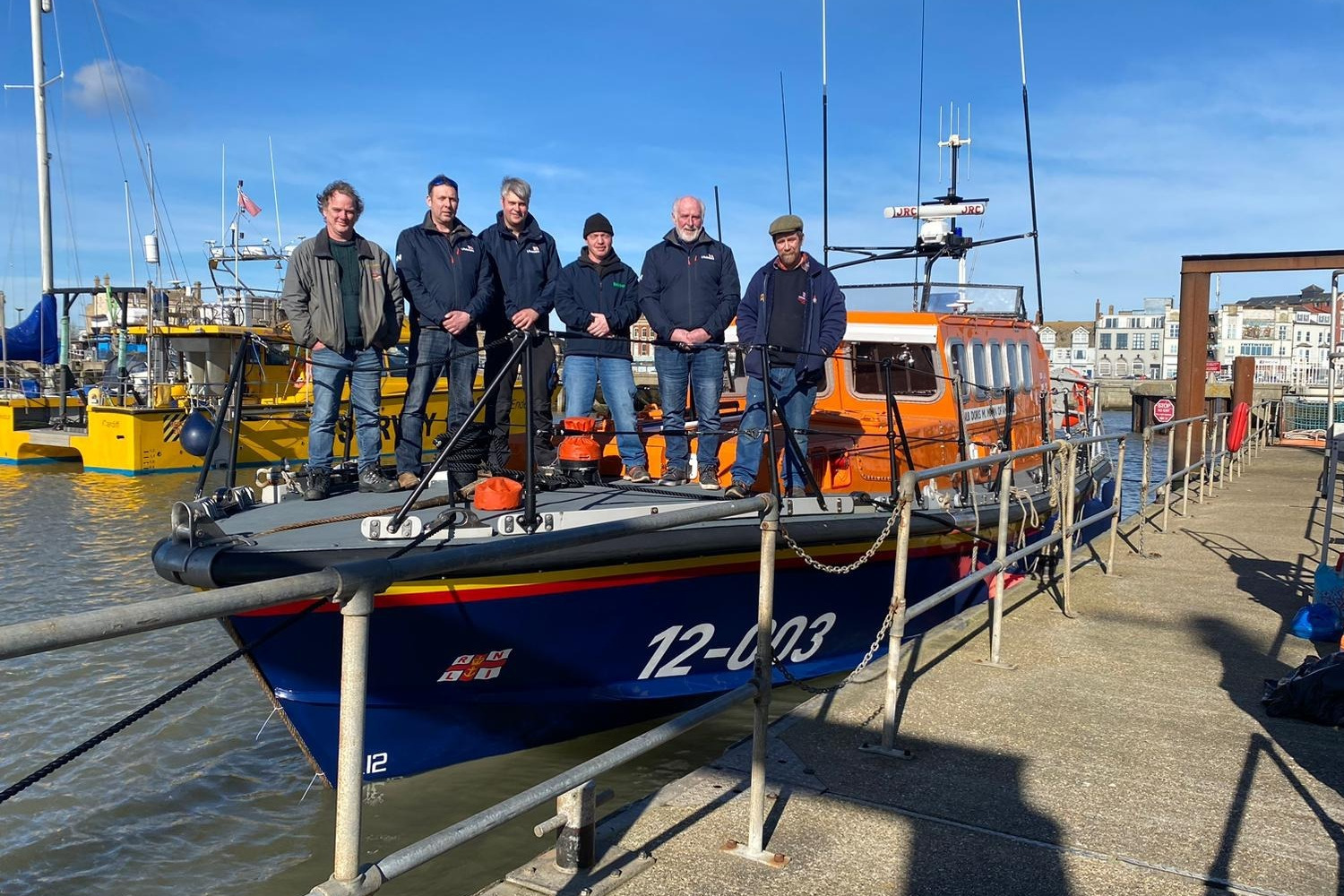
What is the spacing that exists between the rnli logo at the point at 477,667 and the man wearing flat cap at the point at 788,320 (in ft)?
5.41

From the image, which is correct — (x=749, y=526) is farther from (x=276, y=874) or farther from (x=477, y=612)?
(x=276, y=874)

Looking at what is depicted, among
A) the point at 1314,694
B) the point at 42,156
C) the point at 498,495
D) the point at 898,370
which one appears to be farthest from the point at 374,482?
the point at 42,156

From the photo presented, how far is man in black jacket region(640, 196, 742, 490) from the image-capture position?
5.74m

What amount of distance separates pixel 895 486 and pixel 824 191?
3823 mm

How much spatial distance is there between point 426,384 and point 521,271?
0.87m

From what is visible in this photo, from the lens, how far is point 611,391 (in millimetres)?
5969

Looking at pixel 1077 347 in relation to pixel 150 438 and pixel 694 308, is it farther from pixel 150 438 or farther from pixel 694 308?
pixel 694 308

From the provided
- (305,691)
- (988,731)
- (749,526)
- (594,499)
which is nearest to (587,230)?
(594,499)

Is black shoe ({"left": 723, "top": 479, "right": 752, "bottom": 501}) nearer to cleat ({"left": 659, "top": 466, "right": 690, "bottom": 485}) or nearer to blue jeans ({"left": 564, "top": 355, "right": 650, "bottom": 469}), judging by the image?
cleat ({"left": 659, "top": 466, "right": 690, "bottom": 485})

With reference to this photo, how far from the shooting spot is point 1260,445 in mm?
20406

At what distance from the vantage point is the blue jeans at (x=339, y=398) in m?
5.37

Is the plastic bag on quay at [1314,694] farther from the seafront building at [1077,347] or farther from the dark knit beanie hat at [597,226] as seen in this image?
the seafront building at [1077,347]

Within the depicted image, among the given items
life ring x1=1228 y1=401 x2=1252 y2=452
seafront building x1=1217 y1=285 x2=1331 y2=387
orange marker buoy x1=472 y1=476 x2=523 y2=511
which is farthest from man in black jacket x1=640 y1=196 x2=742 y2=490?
seafront building x1=1217 y1=285 x2=1331 y2=387

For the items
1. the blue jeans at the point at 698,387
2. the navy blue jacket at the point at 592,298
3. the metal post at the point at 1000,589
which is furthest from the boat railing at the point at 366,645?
the navy blue jacket at the point at 592,298
